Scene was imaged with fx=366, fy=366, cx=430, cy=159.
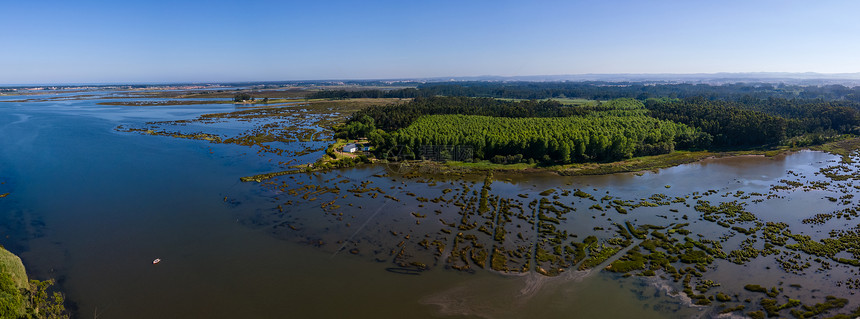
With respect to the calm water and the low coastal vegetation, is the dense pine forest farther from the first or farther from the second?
the low coastal vegetation

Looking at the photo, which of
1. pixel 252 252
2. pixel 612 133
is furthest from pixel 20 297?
pixel 612 133

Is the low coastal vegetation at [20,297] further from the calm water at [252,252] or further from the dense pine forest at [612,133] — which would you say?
the dense pine forest at [612,133]

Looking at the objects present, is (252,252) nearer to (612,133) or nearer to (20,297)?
(20,297)

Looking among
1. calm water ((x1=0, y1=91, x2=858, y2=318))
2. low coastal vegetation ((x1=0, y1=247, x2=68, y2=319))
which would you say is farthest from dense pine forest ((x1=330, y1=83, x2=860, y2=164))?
low coastal vegetation ((x1=0, y1=247, x2=68, y2=319))

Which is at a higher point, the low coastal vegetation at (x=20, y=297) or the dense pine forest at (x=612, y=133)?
the dense pine forest at (x=612, y=133)

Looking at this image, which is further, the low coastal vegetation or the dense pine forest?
the dense pine forest

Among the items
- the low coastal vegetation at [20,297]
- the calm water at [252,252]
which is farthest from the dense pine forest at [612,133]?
the low coastal vegetation at [20,297]

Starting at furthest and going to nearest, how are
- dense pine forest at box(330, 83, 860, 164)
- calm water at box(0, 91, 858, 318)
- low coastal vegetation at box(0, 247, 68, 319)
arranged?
1. dense pine forest at box(330, 83, 860, 164)
2. calm water at box(0, 91, 858, 318)
3. low coastal vegetation at box(0, 247, 68, 319)

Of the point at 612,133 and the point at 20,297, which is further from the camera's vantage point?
the point at 612,133
